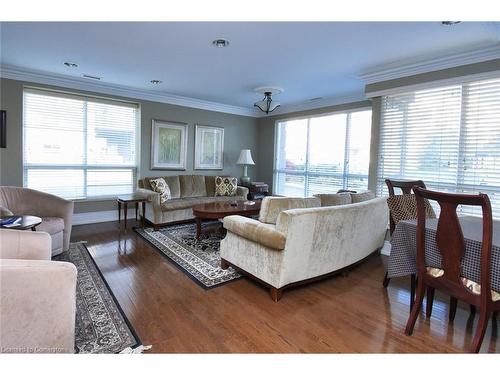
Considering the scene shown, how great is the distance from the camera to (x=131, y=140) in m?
5.45

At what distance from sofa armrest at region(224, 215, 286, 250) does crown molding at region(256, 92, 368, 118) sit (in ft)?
11.7

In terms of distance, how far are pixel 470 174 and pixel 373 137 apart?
1.28 metres

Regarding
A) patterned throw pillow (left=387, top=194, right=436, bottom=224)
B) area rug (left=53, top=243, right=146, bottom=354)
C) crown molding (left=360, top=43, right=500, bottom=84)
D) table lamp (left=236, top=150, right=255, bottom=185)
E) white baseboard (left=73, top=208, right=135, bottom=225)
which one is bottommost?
area rug (left=53, top=243, right=146, bottom=354)

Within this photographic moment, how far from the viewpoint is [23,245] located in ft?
5.90

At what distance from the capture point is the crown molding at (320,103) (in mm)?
5137

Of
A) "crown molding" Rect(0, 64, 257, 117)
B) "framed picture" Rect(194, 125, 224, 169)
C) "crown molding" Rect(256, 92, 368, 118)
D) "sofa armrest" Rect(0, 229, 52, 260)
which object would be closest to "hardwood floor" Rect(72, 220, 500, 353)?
"sofa armrest" Rect(0, 229, 52, 260)

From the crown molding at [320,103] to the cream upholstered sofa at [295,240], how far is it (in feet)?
8.69

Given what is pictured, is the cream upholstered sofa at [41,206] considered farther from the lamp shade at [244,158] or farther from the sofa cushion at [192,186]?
the lamp shade at [244,158]

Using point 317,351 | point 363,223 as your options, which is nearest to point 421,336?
point 317,351

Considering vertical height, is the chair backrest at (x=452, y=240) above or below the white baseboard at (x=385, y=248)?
above

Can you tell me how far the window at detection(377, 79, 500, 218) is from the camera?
10.0ft

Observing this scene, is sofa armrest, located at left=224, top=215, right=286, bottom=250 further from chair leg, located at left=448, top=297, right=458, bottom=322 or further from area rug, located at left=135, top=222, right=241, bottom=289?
chair leg, located at left=448, top=297, right=458, bottom=322

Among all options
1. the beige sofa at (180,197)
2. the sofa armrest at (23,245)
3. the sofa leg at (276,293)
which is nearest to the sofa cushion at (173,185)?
the beige sofa at (180,197)

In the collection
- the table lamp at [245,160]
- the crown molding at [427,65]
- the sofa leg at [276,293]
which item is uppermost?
the crown molding at [427,65]
